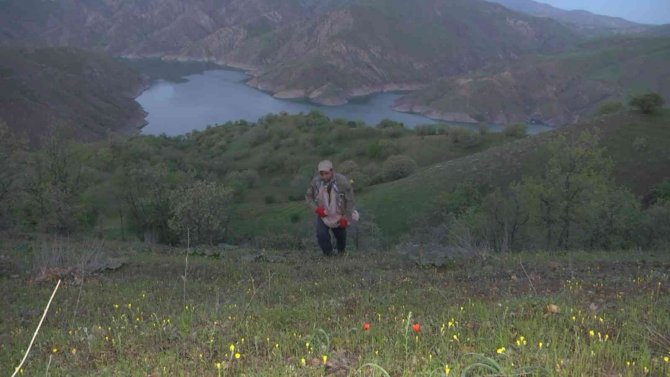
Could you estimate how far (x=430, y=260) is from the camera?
899 cm

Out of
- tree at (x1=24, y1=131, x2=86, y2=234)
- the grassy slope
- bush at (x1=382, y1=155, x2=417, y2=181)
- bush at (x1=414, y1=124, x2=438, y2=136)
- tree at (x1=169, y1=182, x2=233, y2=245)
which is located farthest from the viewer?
bush at (x1=414, y1=124, x2=438, y2=136)

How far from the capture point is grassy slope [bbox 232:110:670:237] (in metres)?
44.8

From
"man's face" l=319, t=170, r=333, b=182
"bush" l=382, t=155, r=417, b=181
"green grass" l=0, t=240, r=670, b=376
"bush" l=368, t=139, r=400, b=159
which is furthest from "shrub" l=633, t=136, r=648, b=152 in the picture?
"man's face" l=319, t=170, r=333, b=182

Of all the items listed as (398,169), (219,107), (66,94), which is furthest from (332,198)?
(219,107)

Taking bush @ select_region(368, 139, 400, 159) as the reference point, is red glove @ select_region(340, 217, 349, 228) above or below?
below

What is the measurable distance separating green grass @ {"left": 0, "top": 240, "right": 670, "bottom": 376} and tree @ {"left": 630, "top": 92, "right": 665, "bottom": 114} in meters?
51.9

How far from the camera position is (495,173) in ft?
153

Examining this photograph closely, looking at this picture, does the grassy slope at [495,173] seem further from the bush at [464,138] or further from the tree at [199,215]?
the bush at [464,138]

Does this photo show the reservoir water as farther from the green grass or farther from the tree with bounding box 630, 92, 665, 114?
the green grass

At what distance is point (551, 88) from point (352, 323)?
463 feet

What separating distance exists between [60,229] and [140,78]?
464ft

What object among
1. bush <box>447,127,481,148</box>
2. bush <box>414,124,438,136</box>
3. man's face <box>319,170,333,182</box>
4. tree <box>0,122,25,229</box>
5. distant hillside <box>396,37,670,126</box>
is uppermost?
distant hillside <box>396,37,670,126</box>

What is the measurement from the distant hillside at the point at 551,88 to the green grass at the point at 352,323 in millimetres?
119978

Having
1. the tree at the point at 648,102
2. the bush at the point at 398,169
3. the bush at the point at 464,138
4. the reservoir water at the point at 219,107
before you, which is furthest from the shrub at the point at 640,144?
the reservoir water at the point at 219,107
